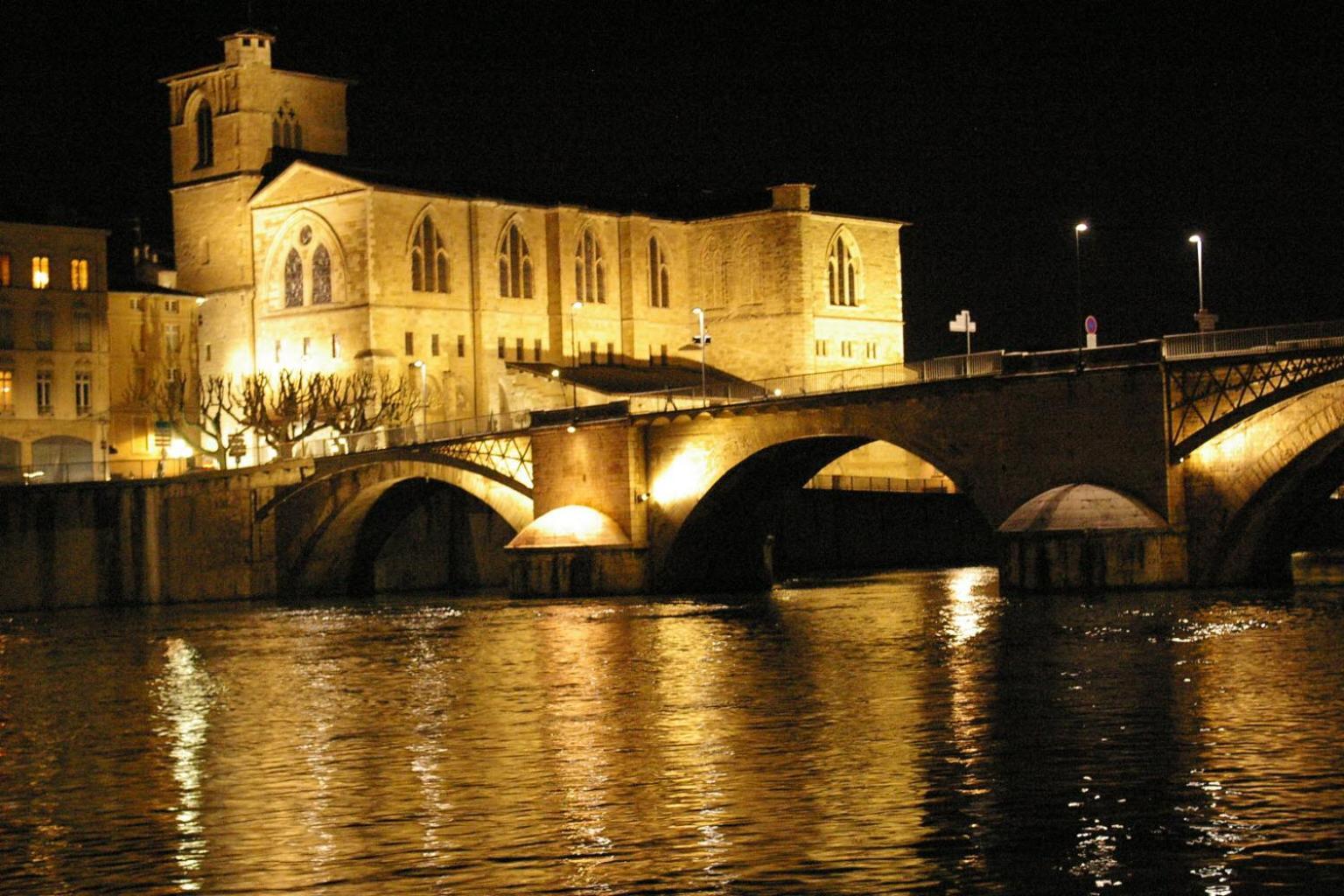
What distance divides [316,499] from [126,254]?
39.3 metres

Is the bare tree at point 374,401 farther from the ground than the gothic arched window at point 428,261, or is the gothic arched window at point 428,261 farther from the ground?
the gothic arched window at point 428,261

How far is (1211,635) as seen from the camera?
5119cm

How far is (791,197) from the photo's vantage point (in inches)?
4973

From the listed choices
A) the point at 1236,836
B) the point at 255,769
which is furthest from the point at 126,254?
the point at 1236,836

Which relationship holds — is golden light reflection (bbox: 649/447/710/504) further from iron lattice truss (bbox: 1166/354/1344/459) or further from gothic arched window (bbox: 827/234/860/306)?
gothic arched window (bbox: 827/234/860/306)

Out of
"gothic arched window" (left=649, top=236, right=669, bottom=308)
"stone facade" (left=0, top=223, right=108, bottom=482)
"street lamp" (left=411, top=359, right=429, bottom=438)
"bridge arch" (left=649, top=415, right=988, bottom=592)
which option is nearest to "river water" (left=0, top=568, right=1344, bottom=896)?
"bridge arch" (left=649, top=415, right=988, bottom=592)

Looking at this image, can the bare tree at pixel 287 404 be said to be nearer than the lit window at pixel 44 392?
Yes

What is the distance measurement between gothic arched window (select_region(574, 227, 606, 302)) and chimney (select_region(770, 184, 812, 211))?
9.79m

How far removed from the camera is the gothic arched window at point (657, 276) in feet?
413

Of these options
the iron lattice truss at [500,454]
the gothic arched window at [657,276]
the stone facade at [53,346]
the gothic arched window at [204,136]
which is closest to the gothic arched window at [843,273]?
the gothic arched window at [657,276]

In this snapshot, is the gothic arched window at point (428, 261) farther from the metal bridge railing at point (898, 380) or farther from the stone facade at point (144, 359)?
the metal bridge railing at point (898, 380)

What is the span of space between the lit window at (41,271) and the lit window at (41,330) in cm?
130

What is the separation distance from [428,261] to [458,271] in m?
1.70

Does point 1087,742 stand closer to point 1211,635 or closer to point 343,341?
point 1211,635
